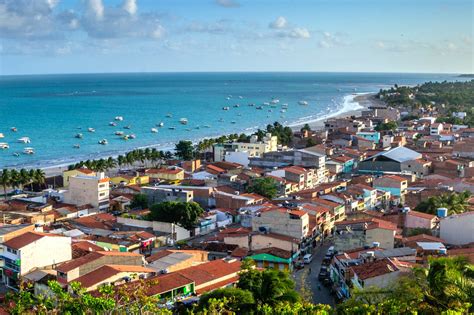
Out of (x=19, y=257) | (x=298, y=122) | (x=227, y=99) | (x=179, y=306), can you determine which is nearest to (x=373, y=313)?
(x=179, y=306)

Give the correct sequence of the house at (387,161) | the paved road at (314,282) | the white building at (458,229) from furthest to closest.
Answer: the house at (387,161), the white building at (458,229), the paved road at (314,282)

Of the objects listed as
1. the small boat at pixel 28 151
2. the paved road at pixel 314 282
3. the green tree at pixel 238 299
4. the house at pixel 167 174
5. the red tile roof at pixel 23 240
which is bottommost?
the small boat at pixel 28 151

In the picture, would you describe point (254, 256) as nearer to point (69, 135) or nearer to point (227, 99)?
point (69, 135)

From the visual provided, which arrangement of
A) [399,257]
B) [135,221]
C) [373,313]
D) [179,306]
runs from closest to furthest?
[373,313] → [179,306] → [399,257] → [135,221]

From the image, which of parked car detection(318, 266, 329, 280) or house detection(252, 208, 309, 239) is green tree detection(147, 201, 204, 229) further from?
parked car detection(318, 266, 329, 280)

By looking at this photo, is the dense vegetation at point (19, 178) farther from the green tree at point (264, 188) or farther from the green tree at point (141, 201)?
the green tree at point (264, 188)

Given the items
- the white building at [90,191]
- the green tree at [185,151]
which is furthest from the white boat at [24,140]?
the white building at [90,191]

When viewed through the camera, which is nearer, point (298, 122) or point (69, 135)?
point (69, 135)
